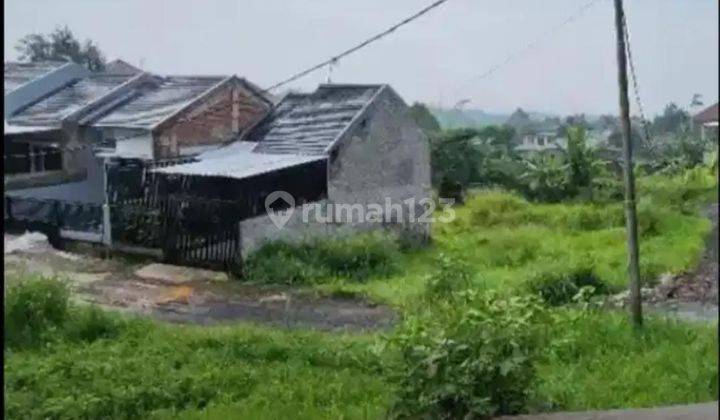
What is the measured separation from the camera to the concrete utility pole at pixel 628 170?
9.07ft

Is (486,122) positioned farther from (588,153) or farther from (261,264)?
(261,264)

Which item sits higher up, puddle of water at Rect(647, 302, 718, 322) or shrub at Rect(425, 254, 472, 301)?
shrub at Rect(425, 254, 472, 301)

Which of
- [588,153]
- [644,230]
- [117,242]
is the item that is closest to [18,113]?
[117,242]

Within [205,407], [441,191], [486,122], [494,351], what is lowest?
[205,407]

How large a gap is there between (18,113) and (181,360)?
54.7 inches

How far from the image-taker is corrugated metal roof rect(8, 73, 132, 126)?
3744 mm

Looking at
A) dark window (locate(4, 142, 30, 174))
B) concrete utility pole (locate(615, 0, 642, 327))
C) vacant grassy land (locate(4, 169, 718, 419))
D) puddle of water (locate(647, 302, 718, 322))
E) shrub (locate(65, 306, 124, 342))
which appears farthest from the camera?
dark window (locate(4, 142, 30, 174))

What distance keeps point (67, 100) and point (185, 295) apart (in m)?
0.99

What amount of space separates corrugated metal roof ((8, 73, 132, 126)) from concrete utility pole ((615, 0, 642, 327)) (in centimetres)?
200

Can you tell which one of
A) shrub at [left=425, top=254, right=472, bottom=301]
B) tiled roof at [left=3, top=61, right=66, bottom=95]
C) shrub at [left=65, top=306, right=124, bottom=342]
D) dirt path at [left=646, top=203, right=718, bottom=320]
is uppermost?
tiled roof at [left=3, top=61, right=66, bottom=95]

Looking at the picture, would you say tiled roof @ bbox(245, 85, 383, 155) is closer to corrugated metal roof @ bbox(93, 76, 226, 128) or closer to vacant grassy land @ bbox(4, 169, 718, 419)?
corrugated metal roof @ bbox(93, 76, 226, 128)

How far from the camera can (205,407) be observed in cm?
264

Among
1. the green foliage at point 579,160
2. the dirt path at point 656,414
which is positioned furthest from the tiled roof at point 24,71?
the dirt path at point 656,414

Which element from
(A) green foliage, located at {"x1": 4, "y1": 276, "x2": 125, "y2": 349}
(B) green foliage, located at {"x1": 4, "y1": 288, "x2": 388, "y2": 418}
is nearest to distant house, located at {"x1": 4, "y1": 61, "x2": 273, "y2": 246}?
(A) green foliage, located at {"x1": 4, "y1": 276, "x2": 125, "y2": 349}
